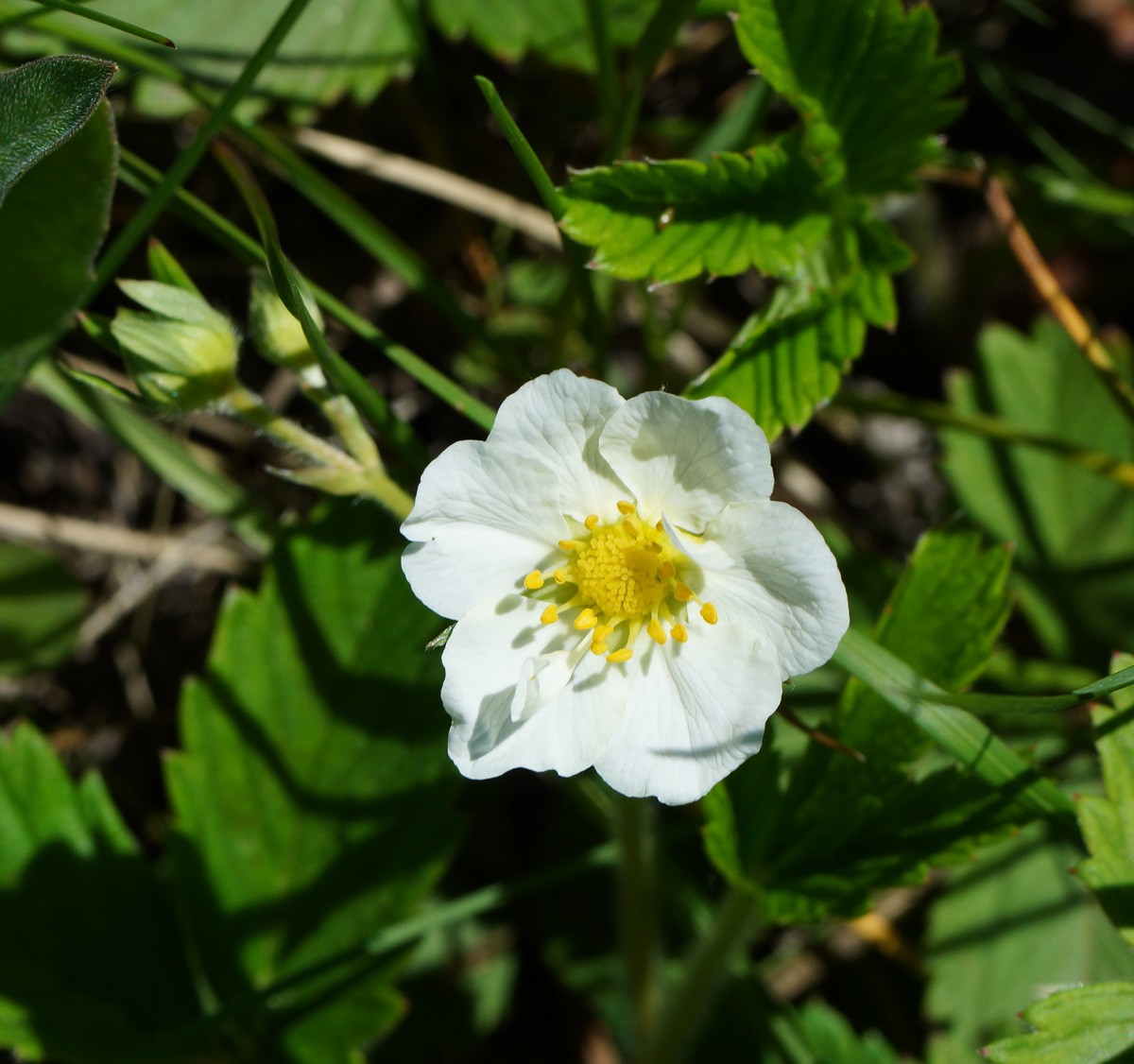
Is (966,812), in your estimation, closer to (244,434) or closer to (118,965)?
(118,965)

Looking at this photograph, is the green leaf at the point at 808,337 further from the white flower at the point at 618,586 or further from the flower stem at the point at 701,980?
the flower stem at the point at 701,980

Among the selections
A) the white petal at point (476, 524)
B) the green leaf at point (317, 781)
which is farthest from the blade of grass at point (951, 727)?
the green leaf at point (317, 781)

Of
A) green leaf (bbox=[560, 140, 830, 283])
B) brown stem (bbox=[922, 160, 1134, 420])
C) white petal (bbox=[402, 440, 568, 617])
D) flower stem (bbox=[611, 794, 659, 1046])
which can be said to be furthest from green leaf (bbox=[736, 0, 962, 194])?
flower stem (bbox=[611, 794, 659, 1046])

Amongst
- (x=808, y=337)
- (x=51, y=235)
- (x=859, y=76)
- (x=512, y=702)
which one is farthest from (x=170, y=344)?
(x=859, y=76)

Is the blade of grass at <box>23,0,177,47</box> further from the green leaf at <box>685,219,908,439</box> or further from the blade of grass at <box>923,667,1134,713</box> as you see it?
the blade of grass at <box>923,667,1134,713</box>

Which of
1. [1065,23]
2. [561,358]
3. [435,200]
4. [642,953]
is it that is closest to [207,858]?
[642,953]

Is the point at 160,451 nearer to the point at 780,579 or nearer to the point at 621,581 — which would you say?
the point at 621,581
